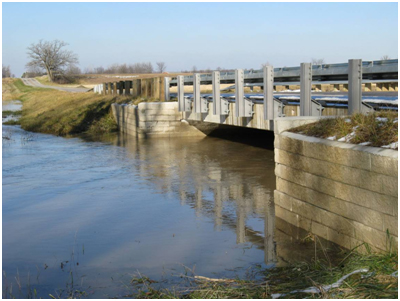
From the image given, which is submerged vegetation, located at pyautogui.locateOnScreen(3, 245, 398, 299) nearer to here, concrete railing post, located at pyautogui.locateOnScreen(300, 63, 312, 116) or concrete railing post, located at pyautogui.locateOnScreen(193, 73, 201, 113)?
concrete railing post, located at pyautogui.locateOnScreen(300, 63, 312, 116)

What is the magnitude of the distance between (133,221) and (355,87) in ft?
13.6

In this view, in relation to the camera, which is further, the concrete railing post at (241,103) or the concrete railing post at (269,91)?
the concrete railing post at (241,103)

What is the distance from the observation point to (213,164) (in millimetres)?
14688

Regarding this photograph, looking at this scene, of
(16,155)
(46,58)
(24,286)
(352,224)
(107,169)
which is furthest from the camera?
(46,58)

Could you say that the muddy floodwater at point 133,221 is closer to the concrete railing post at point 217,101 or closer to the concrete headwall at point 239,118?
the concrete headwall at point 239,118

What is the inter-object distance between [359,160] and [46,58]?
343 feet

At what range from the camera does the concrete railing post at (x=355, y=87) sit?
31.2ft

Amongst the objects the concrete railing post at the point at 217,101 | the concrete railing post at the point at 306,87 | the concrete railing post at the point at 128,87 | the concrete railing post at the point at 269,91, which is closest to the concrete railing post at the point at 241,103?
the concrete railing post at the point at 269,91

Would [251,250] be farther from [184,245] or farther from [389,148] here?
[389,148]

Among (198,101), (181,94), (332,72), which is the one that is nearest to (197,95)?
(198,101)

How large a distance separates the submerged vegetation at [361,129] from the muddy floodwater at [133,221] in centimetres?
147

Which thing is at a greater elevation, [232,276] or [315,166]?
[315,166]

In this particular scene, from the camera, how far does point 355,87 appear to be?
31.3 feet

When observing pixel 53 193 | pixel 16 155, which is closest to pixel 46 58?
pixel 16 155
